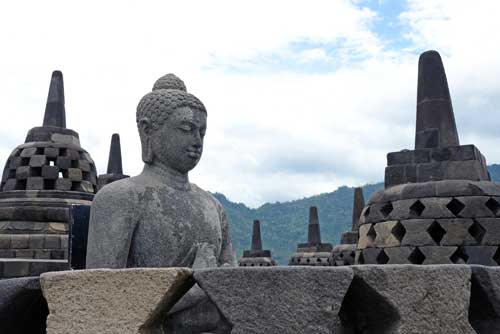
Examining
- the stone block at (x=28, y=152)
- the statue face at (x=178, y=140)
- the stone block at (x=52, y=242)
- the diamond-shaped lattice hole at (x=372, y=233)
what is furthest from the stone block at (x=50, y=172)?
the statue face at (x=178, y=140)

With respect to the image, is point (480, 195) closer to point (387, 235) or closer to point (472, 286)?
point (387, 235)

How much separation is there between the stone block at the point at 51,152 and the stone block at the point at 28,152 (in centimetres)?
18

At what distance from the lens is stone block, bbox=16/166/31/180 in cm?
1031

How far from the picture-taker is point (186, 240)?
325cm

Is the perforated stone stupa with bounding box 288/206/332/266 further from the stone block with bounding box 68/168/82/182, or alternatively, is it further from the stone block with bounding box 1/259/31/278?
the stone block with bounding box 1/259/31/278

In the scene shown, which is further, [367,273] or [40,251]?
[40,251]

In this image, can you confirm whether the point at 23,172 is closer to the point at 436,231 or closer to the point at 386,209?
the point at 386,209

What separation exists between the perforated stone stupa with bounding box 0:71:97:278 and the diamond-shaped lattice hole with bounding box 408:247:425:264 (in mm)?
5466

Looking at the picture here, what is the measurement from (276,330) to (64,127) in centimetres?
984

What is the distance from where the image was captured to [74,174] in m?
10.5

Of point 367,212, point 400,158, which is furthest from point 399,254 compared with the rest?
point 400,158

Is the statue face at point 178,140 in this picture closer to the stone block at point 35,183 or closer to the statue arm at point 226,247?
the statue arm at point 226,247

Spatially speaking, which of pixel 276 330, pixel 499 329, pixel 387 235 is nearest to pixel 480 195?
pixel 387 235

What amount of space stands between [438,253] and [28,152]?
23.8ft
